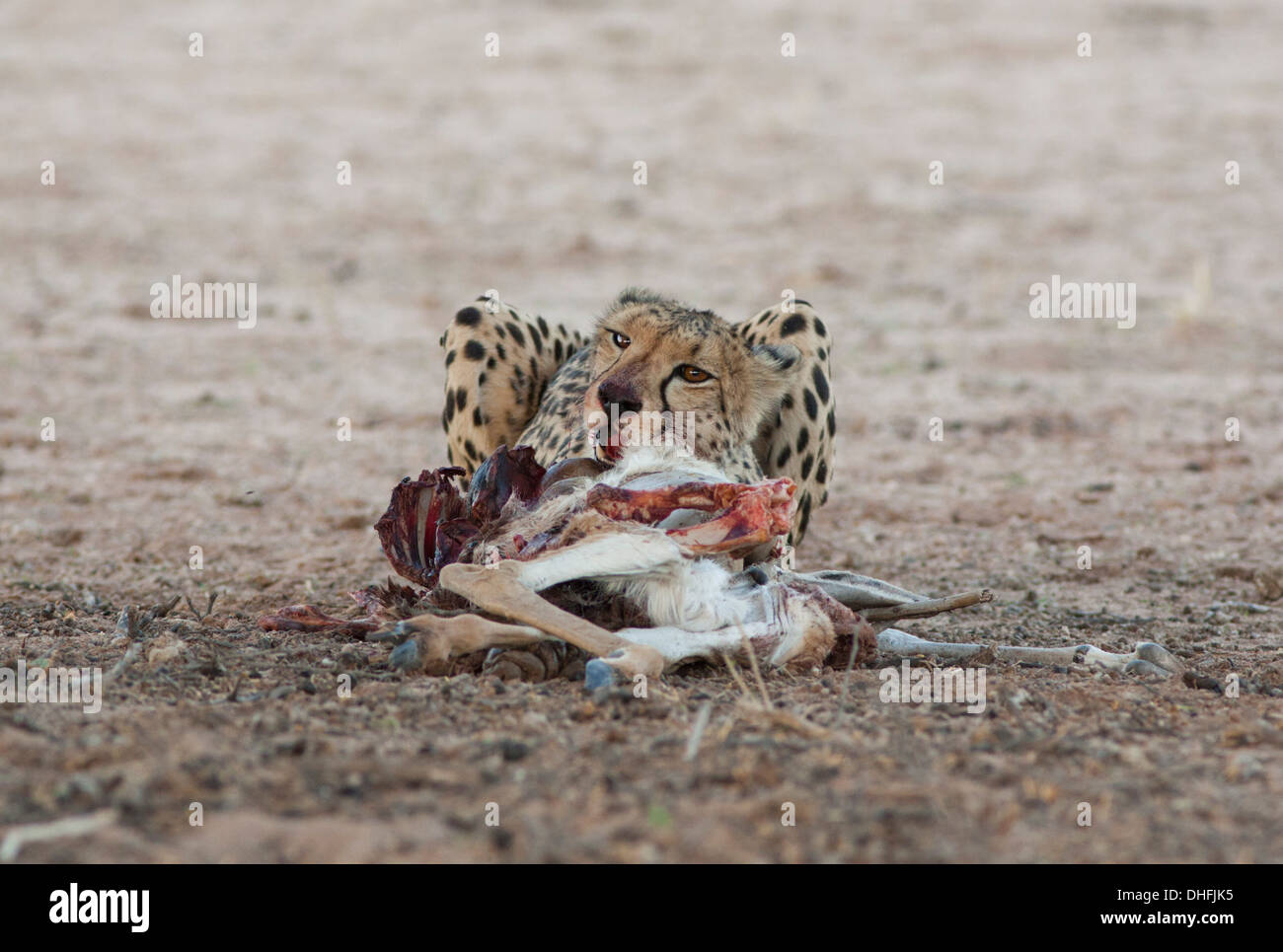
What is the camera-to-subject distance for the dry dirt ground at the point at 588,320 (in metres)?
2.70

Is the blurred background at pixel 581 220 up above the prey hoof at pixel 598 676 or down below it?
above

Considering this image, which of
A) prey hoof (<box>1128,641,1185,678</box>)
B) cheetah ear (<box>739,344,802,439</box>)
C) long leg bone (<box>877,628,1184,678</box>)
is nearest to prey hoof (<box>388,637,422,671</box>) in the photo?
long leg bone (<box>877,628,1184,678</box>)

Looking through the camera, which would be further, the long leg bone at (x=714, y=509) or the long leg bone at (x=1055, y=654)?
the long leg bone at (x=1055, y=654)

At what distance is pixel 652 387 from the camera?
4.28m

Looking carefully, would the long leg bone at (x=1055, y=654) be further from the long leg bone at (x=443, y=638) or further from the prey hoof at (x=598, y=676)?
the long leg bone at (x=443, y=638)

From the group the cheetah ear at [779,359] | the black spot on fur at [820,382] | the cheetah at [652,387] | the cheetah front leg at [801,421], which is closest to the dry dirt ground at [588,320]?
the cheetah front leg at [801,421]

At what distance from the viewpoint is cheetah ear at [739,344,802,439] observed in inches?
180

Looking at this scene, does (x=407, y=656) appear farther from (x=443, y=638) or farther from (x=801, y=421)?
(x=801, y=421)

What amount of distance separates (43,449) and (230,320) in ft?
10.3

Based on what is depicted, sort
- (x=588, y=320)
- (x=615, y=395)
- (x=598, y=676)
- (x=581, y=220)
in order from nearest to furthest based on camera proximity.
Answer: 1. (x=598, y=676)
2. (x=615, y=395)
3. (x=588, y=320)
4. (x=581, y=220)

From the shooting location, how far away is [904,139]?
14273 millimetres

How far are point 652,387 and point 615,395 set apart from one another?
0.53ft

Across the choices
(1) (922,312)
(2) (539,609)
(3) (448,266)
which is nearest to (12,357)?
(3) (448,266)

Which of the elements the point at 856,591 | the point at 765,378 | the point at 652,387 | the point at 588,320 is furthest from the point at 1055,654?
the point at 588,320
